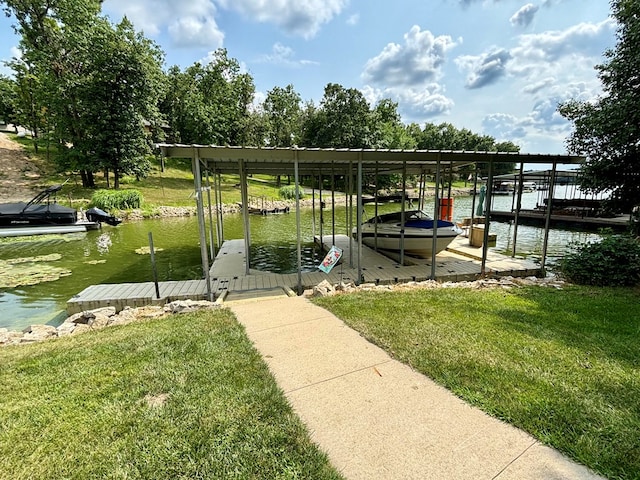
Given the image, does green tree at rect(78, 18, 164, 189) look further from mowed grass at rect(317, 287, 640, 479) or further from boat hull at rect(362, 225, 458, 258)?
mowed grass at rect(317, 287, 640, 479)

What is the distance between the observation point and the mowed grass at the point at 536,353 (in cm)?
205

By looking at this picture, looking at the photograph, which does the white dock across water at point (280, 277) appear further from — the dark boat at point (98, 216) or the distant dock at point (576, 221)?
the distant dock at point (576, 221)

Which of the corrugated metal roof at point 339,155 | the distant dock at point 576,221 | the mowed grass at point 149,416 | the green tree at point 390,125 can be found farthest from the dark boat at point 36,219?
the green tree at point 390,125

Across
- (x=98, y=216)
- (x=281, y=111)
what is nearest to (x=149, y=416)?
(x=98, y=216)

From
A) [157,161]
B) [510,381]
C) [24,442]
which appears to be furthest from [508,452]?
[157,161]

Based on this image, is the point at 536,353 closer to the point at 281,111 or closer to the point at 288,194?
the point at 288,194

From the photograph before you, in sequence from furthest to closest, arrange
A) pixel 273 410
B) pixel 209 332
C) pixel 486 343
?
pixel 209 332 → pixel 486 343 → pixel 273 410

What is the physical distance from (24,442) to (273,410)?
5.25 feet

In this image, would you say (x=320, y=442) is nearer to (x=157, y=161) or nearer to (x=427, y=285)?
(x=427, y=285)

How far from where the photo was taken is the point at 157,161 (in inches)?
1273

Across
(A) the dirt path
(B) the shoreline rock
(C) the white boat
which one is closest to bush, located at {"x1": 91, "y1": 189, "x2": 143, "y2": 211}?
(A) the dirt path

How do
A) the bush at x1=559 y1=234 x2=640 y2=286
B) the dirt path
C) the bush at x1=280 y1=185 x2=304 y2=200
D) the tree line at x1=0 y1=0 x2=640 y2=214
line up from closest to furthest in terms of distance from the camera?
the bush at x1=559 y1=234 x2=640 y2=286, the tree line at x1=0 y1=0 x2=640 y2=214, the dirt path, the bush at x1=280 y1=185 x2=304 y2=200

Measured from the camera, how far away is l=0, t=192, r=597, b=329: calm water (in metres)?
6.31

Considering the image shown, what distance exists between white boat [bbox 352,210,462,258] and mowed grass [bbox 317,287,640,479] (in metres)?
2.35
